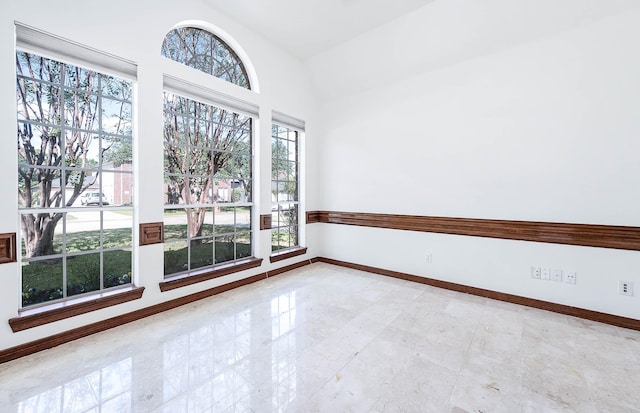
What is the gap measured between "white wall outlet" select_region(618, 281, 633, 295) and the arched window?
14.8 ft

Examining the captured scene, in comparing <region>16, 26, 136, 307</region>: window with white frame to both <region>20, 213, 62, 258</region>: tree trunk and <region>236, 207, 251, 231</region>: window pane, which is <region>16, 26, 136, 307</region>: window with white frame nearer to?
<region>20, 213, 62, 258</region>: tree trunk

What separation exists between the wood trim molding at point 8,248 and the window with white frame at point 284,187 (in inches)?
101

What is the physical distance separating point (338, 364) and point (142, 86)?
2.94 metres

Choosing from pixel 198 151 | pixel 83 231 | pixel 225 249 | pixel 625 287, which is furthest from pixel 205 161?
pixel 625 287

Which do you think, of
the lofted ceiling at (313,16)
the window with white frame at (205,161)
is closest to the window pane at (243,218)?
the window with white frame at (205,161)

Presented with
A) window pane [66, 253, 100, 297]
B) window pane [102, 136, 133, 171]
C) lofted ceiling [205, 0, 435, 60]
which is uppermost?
lofted ceiling [205, 0, 435, 60]

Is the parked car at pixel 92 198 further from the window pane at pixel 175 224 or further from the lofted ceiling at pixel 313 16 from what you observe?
the lofted ceiling at pixel 313 16

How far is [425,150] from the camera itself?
143 inches

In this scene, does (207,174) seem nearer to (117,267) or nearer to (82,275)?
(117,267)

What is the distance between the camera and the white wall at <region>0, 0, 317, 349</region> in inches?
76.4

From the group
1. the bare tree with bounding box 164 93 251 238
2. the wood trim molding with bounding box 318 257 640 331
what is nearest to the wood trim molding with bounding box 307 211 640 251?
the wood trim molding with bounding box 318 257 640 331

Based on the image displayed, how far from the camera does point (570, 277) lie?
2752 millimetres

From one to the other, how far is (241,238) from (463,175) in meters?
2.93

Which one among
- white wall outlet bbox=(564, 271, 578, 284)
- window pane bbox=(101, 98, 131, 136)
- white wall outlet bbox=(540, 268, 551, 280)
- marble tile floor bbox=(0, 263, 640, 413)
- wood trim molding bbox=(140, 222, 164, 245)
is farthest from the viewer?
white wall outlet bbox=(540, 268, 551, 280)
